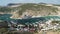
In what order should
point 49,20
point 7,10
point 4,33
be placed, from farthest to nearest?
1. point 7,10
2. point 49,20
3. point 4,33

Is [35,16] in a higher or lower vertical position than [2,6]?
lower

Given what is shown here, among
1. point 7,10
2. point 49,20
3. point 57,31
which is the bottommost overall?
point 57,31

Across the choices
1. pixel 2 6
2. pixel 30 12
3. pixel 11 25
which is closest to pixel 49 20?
pixel 30 12

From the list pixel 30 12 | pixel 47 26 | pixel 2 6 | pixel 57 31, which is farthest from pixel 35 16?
pixel 2 6

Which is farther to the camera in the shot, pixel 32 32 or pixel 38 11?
pixel 38 11

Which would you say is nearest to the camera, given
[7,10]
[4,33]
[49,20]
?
[4,33]

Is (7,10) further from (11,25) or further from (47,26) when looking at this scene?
(47,26)
